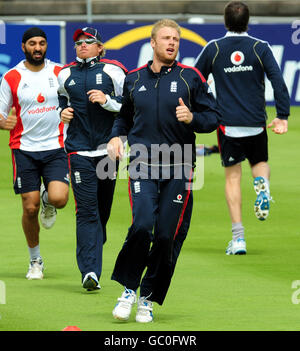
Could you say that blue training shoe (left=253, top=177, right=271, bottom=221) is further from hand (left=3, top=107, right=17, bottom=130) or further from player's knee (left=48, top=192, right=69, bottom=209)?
hand (left=3, top=107, right=17, bottom=130)

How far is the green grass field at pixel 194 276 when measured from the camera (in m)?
8.82

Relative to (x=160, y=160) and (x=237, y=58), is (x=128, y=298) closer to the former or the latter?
(x=160, y=160)

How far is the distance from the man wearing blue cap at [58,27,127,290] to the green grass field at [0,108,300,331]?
0.57 metres

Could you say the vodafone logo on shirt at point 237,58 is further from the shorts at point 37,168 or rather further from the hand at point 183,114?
the hand at point 183,114

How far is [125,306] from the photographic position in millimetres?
8805

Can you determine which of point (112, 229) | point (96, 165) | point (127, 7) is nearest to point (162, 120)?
point (96, 165)

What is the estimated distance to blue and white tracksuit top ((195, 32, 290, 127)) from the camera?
1213 centimetres

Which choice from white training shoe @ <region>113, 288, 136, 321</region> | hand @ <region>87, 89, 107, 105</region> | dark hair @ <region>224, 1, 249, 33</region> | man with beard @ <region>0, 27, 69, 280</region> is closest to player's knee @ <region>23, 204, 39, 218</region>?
man with beard @ <region>0, 27, 69, 280</region>

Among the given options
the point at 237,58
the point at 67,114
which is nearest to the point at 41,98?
the point at 67,114

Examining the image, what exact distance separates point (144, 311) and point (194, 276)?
2131mm

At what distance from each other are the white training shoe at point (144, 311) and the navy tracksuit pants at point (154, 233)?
Result: 49 millimetres

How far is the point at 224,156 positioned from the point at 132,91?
361 cm

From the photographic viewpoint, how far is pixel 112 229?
1393 centimetres

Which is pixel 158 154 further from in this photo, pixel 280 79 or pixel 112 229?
pixel 112 229
